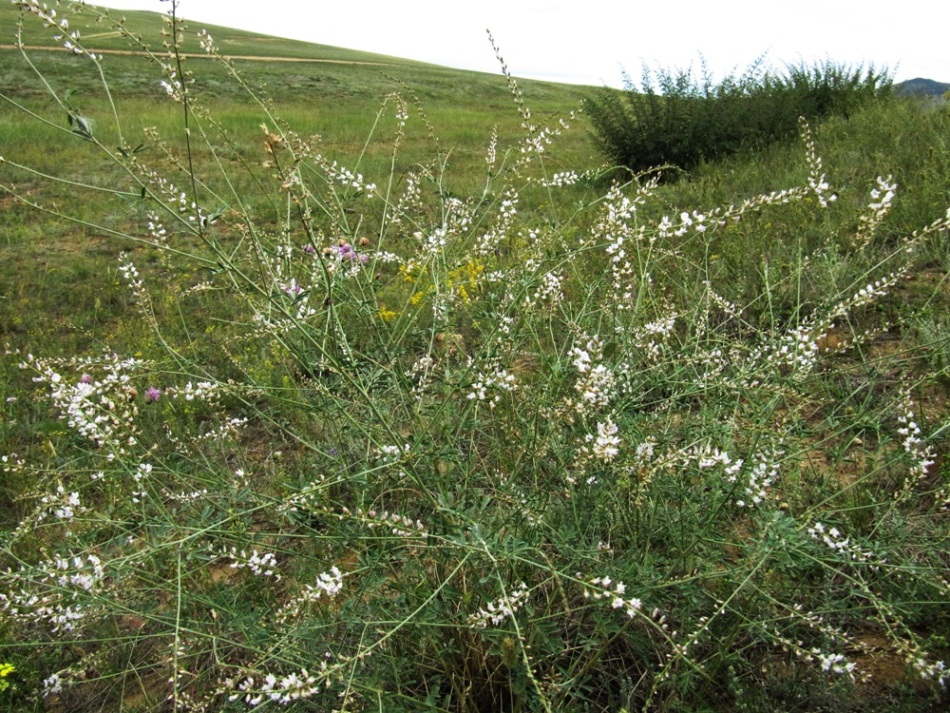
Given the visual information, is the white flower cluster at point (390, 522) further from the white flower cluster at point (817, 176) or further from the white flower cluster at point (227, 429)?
the white flower cluster at point (817, 176)

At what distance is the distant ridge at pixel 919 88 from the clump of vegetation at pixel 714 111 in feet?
1.09

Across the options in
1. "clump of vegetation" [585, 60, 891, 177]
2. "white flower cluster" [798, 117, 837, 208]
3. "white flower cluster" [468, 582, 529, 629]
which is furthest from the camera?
"clump of vegetation" [585, 60, 891, 177]

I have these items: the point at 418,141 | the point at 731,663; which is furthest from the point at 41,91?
the point at 731,663

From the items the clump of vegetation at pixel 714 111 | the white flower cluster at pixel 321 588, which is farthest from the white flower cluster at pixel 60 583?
the clump of vegetation at pixel 714 111

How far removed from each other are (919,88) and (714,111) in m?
4.01

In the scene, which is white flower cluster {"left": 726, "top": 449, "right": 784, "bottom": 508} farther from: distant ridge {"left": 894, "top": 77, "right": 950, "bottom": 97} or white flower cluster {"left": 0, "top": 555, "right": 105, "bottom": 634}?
distant ridge {"left": 894, "top": 77, "right": 950, "bottom": 97}

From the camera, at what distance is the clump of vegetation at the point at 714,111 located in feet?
30.0

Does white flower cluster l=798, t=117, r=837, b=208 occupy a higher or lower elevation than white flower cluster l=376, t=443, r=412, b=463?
higher

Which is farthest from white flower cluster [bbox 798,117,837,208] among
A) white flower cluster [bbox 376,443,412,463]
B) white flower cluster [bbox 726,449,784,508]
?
white flower cluster [bbox 376,443,412,463]

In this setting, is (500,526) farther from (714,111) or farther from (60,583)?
(714,111)

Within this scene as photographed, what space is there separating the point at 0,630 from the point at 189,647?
3.10ft

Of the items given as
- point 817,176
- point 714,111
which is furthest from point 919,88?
point 817,176

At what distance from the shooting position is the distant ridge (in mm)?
10112

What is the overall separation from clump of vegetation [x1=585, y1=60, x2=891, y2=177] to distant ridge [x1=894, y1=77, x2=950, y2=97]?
0.33 metres
